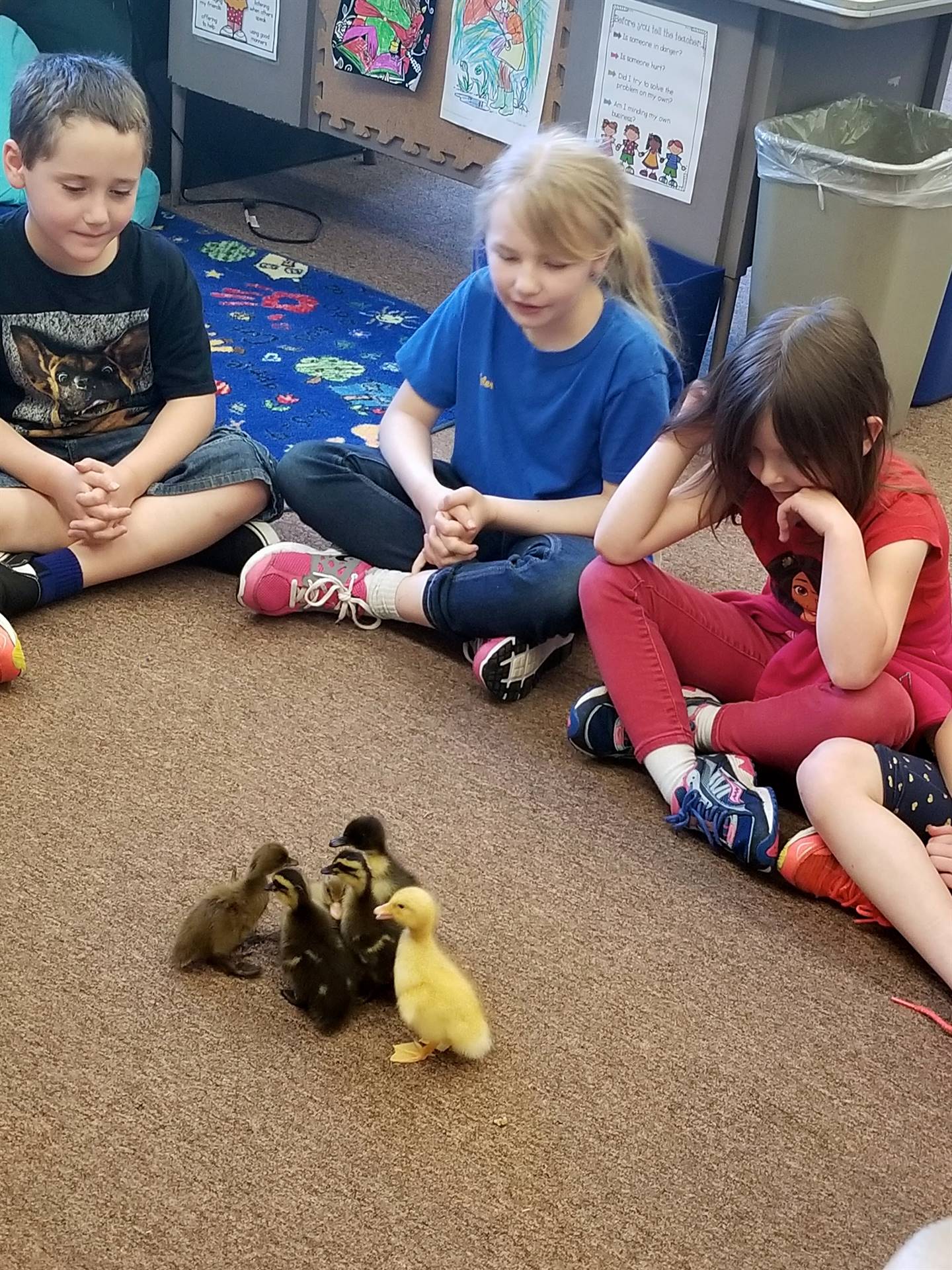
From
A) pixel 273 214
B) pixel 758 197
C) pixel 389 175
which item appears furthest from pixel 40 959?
pixel 389 175

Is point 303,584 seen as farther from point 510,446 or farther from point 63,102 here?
point 63,102

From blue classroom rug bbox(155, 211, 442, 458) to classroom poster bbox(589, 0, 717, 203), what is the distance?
52 centimetres

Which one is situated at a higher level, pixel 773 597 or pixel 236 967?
pixel 773 597

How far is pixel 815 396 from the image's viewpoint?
123 centimetres

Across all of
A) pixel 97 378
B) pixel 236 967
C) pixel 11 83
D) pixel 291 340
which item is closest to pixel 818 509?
pixel 236 967

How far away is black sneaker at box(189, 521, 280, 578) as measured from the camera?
1725 mm

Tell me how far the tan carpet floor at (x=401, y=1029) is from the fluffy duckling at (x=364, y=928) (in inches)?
1.6

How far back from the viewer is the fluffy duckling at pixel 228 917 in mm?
1121

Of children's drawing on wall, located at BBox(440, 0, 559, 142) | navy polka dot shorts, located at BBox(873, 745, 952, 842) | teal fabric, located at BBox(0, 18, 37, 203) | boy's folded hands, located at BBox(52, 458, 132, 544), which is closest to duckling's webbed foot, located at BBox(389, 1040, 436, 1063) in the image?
navy polka dot shorts, located at BBox(873, 745, 952, 842)

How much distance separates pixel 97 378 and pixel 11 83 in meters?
1.16

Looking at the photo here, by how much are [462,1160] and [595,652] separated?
1.98 feet

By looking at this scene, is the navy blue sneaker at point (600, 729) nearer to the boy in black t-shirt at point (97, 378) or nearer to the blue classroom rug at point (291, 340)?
the boy in black t-shirt at point (97, 378)

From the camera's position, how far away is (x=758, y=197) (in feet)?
7.15

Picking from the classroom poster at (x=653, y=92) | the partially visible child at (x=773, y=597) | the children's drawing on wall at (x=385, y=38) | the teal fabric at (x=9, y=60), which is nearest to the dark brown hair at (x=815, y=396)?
the partially visible child at (x=773, y=597)
